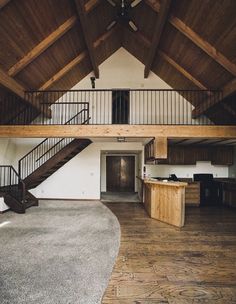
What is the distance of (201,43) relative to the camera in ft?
16.7

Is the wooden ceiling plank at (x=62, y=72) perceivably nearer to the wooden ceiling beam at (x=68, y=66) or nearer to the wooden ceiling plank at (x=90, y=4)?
the wooden ceiling beam at (x=68, y=66)

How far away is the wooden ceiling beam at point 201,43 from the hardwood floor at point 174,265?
3.90 m

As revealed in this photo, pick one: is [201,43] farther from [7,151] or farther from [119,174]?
[119,174]

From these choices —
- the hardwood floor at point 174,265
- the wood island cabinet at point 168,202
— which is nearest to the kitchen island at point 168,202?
the wood island cabinet at point 168,202

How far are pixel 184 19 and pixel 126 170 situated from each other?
822 centimetres

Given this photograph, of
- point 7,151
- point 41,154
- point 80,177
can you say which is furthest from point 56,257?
point 7,151

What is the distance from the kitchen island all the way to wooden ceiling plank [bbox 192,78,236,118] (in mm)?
2685

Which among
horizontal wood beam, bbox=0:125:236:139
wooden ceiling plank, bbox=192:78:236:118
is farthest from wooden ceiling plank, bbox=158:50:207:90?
horizontal wood beam, bbox=0:125:236:139

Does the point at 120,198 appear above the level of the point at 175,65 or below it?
below

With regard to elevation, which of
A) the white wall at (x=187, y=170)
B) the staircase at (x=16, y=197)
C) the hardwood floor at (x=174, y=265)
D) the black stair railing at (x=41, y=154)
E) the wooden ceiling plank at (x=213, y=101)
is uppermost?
the wooden ceiling plank at (x=213, y=101)

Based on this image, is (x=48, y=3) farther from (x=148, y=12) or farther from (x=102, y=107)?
(x=102, y=107)

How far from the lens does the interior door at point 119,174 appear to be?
11.9 metres

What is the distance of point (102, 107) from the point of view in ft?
28.7

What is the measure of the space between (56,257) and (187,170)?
6.68 metres
